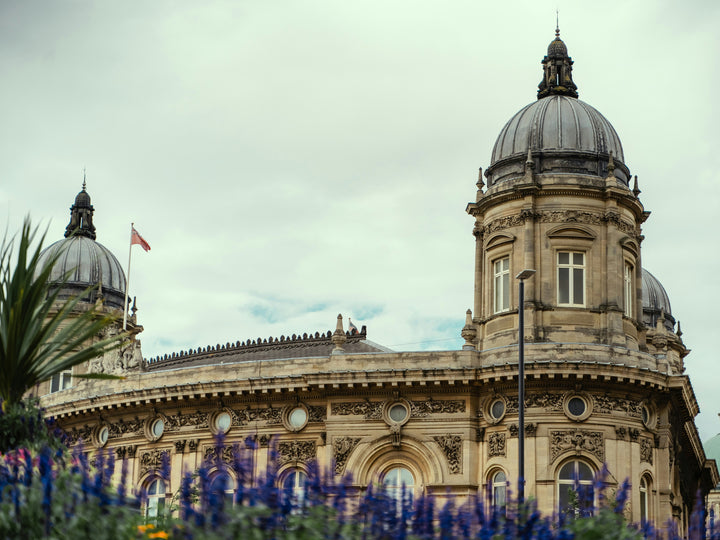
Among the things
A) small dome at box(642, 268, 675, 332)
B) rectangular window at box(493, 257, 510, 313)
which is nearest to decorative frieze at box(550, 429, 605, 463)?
rectangular window at box(493, 257, 510, 313)

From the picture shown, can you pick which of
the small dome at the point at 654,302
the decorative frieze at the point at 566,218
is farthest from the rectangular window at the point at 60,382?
the small dome at the point at 654,302

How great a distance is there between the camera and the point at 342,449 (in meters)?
42.3

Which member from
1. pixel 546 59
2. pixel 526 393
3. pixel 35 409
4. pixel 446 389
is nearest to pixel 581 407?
pixel 526 393

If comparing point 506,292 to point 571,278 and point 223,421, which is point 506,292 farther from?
point 223,421

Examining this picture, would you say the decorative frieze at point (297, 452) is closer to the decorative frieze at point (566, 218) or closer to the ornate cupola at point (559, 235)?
the ornate cupola at point (559, 235)

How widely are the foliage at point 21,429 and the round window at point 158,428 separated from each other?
2901cm

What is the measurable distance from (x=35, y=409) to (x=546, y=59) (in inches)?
1361

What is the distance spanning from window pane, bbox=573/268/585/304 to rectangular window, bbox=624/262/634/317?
2.08 metres

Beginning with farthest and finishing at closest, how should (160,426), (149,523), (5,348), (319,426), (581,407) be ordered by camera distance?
(160,426) → (319,426) → (581,407) → (5,348) → (149,523)

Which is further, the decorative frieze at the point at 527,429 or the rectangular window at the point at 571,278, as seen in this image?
the rectangular window at the point at 571,278

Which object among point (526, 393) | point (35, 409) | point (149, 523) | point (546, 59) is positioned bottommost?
point (149, 523)

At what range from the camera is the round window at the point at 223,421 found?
4509 centimetres

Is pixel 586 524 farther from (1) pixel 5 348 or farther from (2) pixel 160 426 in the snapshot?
(2) pixel 160 426

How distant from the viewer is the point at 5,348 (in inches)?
700
